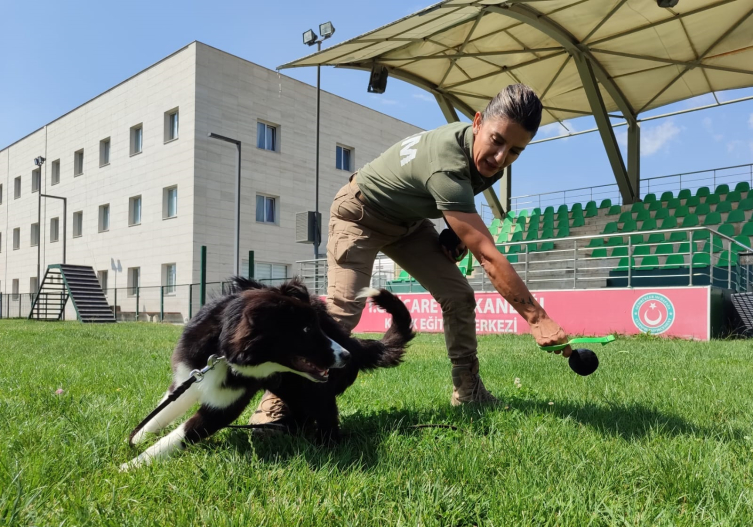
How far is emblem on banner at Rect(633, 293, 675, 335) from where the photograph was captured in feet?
33.4

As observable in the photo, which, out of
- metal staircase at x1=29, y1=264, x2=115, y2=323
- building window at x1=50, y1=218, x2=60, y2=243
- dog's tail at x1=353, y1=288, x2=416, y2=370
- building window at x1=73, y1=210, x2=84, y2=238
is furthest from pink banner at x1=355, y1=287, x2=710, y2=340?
building window at x1=50, y1=218, x2=60, y2=243

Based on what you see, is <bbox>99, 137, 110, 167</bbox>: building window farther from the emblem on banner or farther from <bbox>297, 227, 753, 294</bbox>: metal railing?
the emblem on banner

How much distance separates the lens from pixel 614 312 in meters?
10.9

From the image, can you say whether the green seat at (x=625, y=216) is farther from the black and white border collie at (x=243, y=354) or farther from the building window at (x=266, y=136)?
the building window at (x=266, y=136)

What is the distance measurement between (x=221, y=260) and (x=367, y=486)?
77.2 ft

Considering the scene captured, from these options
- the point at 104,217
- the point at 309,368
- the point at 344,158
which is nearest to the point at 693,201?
the point at 309,368

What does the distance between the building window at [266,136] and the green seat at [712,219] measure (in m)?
19.1

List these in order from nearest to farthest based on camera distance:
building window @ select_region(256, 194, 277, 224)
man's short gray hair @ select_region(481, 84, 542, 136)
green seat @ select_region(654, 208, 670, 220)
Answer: man's short gray hair @ select_region(481, 84, 542, 136), green seat @ select_region(654, 208, 670, 220), building window @ select_region(256, 194, 277, 224)

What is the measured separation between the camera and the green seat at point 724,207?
15.8 metres

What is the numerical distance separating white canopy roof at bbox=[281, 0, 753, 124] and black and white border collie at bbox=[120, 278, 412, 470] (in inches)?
382

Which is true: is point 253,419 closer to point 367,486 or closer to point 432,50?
point 367,486

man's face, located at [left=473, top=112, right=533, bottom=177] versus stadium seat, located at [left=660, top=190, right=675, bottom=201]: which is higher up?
stadium seat, located at [left=660, top=190, right=675, bottom=201]

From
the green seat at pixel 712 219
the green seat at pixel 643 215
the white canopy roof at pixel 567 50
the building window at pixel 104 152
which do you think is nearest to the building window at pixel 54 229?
the building window at pixel 104 152

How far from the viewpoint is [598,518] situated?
182 cm
